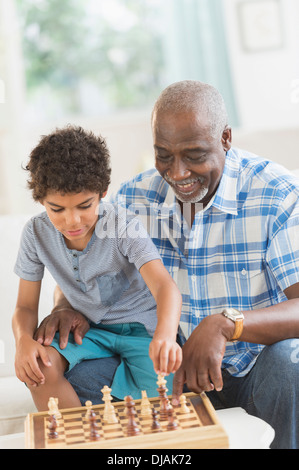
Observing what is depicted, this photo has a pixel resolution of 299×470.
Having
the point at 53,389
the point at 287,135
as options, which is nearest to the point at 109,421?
the point at 53,389

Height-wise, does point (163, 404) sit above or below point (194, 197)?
below

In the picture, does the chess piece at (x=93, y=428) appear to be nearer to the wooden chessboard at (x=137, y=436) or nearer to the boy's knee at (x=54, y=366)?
the wooden chessboard at (x=137, y=436)

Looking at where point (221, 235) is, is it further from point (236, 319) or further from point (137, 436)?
point (137, 436)

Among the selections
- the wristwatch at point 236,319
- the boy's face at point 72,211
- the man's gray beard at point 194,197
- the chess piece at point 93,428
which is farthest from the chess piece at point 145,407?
the man's gray beard at point 194,197

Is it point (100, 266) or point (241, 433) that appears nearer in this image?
point (241, 433)

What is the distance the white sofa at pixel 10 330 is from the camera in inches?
83.6

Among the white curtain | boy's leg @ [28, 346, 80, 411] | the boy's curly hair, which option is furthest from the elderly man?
the white curtain

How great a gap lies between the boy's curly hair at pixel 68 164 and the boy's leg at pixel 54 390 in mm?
480

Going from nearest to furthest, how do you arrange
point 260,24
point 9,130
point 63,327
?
1. point 63,327
2. point 9,130
3. point 260,24

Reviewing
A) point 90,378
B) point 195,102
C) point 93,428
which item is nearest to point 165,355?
point 93,428

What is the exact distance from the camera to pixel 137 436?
4.35 feet

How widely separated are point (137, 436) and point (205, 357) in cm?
31

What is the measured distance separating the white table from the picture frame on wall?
4853mm
